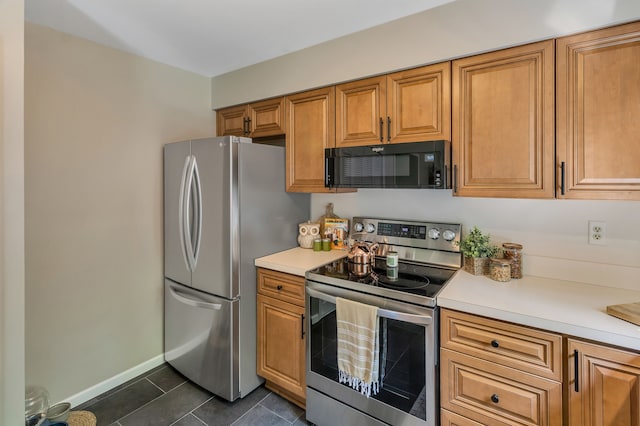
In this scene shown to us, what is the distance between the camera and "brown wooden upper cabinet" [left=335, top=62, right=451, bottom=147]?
1.72 m

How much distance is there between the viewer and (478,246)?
180 cm

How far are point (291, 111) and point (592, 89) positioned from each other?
5.51ft

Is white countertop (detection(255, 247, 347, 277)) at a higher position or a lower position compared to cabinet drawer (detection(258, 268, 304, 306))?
higher

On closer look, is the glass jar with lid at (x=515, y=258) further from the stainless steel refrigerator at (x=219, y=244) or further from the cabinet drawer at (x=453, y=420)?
the stainless steel refrigerator at (x=219, y=244)

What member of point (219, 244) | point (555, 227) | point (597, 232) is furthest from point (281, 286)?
point (597, 232)

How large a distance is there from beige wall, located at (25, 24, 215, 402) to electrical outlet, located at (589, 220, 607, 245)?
2724 mm

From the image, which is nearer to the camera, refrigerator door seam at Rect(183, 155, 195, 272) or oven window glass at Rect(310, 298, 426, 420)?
oven window glass at Rect(310, 298, 426, 420)

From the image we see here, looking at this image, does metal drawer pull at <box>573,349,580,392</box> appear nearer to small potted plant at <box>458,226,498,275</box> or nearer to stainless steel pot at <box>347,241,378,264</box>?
small potted plant at <box>458,226,498,275</box>

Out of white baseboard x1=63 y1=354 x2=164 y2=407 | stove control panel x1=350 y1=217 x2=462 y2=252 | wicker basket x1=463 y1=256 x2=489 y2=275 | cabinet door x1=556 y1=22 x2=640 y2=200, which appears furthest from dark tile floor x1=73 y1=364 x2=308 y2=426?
cabinet door x1=556 y1=22 x2=640 y2=200

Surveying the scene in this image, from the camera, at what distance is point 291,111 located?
229 cm

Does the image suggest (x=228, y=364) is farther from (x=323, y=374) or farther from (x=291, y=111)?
(x=291, y=111)

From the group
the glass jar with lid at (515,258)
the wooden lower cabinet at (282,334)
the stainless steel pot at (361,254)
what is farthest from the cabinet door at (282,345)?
the glass jar with lid at (515,258)

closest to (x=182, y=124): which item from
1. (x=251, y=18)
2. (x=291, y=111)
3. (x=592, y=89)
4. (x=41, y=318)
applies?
(x=291, y=111)

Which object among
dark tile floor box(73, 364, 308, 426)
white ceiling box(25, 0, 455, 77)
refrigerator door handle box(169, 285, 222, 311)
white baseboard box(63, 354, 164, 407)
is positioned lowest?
dark tile floor box(73, 364, 308, 426)
